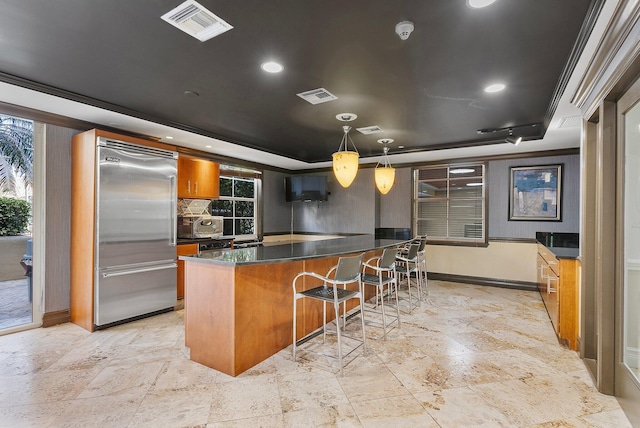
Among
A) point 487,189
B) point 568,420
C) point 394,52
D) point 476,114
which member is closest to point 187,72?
point 394,52

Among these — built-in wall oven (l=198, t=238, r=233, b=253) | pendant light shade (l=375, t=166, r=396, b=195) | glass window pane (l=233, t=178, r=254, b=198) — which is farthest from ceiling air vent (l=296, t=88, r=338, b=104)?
glass window pane (l=233, t=178, r=254, b=198)

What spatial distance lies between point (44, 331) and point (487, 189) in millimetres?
6832

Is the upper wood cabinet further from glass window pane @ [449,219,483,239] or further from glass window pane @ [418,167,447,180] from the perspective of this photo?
glass window pane @ [449,219,483,239]

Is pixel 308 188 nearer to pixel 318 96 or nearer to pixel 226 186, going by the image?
pixel 226 186

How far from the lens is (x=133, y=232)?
4.00m

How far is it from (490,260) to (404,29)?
5.16m

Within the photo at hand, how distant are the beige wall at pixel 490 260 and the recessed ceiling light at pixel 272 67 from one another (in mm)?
5013

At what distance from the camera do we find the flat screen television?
7.20 m

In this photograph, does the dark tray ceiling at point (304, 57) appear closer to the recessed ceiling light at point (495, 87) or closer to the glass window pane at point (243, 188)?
the recessed ceiling light at point (495, 87)

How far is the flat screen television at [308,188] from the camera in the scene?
7195mm

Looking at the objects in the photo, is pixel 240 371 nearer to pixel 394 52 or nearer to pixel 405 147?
pixel 394 52

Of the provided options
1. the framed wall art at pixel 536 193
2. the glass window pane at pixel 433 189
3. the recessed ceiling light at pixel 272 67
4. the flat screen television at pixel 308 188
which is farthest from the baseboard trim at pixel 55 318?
the framed wall art at pixel 536 193

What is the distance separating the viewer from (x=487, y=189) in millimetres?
6059

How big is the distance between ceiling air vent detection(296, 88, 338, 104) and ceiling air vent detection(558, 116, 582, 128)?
9.00ft
